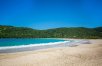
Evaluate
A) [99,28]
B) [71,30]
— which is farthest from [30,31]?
[99,28]

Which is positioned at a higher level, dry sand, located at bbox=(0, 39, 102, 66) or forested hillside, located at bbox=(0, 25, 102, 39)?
forested hillside, located at bbox=(0, 25, 102, 39)

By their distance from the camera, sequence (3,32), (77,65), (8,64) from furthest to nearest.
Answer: (3,32) → (8,64) → (77,65)

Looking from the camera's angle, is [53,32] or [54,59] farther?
[53,32]

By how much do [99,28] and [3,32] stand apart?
50.0m

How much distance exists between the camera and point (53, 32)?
4316 inches

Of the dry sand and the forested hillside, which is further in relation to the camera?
the forested hillside

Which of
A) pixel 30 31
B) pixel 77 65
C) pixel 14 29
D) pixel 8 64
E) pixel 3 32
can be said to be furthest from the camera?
pixel 30 31

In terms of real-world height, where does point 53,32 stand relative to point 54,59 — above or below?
above

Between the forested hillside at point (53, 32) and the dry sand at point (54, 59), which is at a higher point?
the forested hillside at point (53, 32)

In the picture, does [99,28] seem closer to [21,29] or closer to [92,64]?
[21,29]

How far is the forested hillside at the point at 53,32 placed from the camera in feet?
284

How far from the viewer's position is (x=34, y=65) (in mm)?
7770

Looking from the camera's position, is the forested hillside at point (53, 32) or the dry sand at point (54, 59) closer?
the dry sand at point (54, 59)

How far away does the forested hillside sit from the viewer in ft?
284
